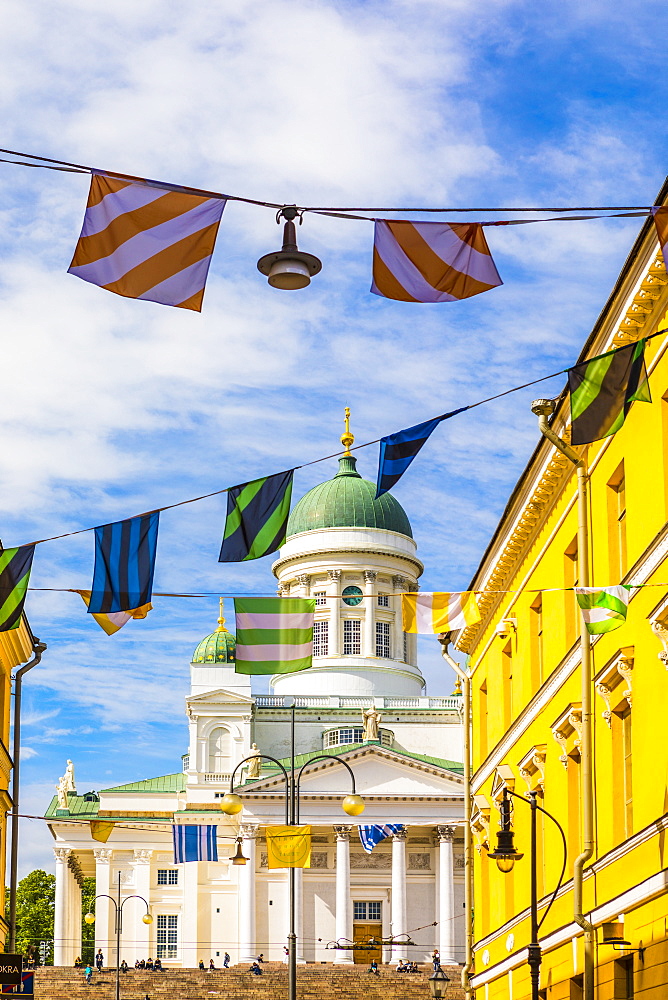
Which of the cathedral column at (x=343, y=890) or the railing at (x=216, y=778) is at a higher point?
the railing at (x=216, y=778)

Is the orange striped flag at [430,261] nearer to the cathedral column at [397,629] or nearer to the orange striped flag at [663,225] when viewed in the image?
the orange striped flag at [663,225]

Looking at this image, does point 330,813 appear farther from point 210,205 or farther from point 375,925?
point 210,205

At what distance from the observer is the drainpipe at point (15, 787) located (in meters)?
34.3

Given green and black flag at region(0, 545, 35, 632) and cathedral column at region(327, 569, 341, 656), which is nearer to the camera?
green and black flag at region(0, 545, 35, 632)

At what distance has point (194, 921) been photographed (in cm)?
8562

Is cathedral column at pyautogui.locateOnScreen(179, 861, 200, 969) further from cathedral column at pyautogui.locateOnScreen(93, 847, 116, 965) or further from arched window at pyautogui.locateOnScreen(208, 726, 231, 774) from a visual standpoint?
arched window at pyautogui.locateOnScreen(208, 726, 231, 774)

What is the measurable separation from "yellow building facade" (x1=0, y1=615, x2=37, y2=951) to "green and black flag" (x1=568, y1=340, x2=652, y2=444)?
70.4 ft

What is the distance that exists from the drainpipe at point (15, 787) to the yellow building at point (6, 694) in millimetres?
313

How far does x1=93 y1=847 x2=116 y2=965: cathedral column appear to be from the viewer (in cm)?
8619

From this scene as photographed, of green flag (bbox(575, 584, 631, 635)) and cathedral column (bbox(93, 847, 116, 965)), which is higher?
green flag (bbox(575, 584, 631, 635))

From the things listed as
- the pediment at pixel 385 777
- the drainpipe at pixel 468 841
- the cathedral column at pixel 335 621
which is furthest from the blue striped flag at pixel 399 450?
the cathedral column at pixel 335 621

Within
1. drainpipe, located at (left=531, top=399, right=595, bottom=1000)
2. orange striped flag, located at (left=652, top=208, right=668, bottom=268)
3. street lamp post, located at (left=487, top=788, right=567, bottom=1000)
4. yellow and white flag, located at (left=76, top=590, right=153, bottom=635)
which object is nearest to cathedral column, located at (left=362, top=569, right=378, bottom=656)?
street lamp post, located at (left=487, top=788, right=567, bottom=1000)

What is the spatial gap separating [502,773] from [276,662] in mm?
11497

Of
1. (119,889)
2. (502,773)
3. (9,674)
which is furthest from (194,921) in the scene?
(502,773)
